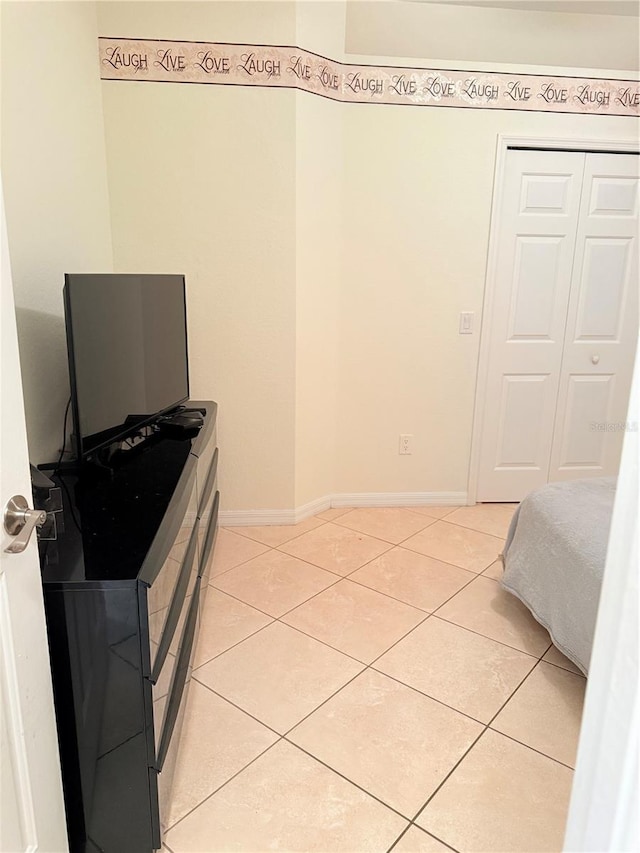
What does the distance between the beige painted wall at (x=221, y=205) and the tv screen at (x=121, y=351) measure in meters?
0.42

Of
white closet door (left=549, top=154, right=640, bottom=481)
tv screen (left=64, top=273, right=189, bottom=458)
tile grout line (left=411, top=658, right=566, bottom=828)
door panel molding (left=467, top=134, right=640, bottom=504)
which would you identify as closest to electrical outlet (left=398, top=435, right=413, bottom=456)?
door panel molding (left=467, top=134, right=640, bottom=504)

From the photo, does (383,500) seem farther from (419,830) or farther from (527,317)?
(419,830)

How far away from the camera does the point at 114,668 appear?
1.22 metres

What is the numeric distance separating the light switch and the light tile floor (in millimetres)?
1285

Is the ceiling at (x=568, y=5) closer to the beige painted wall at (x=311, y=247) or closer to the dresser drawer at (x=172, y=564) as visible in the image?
the beige painted wall at (x=311, y=247)

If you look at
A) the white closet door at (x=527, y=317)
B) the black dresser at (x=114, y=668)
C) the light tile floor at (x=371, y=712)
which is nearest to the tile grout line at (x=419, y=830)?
the light tile floor at (x=371, y=712)

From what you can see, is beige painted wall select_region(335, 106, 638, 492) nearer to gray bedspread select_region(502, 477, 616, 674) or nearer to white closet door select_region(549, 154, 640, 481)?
white closet door select_region(549, 154, 640, 481)

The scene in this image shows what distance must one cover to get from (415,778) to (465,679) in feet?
1.57

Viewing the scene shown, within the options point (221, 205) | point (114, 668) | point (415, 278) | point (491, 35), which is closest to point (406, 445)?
point (415, 278)

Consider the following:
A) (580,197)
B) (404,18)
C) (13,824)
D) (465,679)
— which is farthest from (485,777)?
(404,18)

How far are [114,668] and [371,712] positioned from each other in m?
0.95

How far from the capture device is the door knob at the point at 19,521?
94cm

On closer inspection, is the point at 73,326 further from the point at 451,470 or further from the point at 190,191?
the point at 451,470

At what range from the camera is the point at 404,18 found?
2.78 meters
